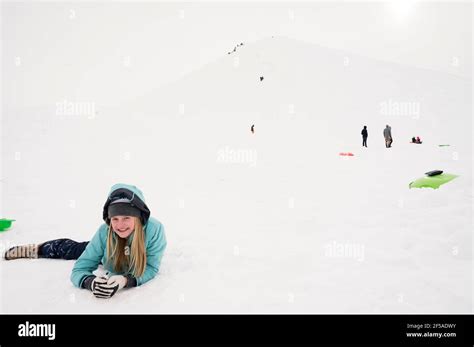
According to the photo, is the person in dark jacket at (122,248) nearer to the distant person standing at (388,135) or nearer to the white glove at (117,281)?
the white glove at (117,281)

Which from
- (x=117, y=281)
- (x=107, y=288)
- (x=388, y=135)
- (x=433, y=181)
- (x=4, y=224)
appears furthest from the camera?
(x=388, y=135)

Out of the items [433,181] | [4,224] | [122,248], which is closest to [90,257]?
[122,248]

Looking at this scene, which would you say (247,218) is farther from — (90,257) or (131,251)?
(90,257)

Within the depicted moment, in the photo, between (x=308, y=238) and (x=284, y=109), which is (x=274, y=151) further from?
(x=284, y=109)

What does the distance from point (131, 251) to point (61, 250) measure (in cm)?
148

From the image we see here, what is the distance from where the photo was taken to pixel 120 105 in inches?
1286

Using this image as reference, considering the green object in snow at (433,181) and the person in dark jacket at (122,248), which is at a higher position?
the green object in snow at (433,181)

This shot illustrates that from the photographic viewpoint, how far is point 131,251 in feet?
10.8

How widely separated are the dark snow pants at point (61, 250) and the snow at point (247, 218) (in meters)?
0.15

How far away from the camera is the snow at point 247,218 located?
317 cm

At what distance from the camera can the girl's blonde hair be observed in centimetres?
325

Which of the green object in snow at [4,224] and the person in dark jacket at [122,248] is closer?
the person in dark jacket at [122,248]

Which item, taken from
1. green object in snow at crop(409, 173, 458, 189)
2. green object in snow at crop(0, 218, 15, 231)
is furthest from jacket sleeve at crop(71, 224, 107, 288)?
green object in snow at crop(409, 173, 458, 189)

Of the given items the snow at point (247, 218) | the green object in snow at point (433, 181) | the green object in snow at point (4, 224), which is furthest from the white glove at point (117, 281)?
the green object in snow at point (433, 181)
